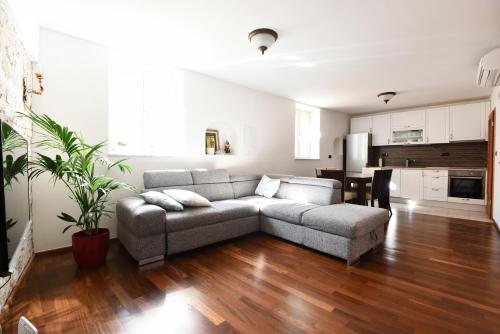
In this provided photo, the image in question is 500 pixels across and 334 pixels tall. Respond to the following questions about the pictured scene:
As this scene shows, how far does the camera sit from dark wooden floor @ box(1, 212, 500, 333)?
1.51 metres

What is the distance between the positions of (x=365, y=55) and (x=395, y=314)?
290 centimetres

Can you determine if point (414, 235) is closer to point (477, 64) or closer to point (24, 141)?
point (477, 64)

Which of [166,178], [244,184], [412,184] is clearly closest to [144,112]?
[166,178]

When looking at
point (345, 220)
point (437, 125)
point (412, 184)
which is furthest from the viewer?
point (412, 184)

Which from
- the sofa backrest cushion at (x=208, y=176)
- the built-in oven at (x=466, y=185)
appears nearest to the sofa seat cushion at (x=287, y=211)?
the sofa backrest cushion at (x=208, y=176)

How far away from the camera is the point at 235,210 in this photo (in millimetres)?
2988

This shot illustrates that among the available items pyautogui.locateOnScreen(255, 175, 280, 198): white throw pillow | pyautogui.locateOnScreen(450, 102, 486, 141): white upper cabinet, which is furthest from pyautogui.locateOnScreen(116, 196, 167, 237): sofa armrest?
pyautogui.locateOnScreen(450, 102, 486, 141): white upper cabinet

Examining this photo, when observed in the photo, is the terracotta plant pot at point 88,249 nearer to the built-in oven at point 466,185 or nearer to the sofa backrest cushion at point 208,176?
the sofa backrest cushion at point 208,176

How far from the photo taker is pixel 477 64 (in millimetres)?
3277

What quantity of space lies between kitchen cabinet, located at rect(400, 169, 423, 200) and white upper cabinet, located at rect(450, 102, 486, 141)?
1052 mm

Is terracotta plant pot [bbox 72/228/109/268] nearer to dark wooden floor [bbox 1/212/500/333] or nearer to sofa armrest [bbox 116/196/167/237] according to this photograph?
dark wooden floor [bbox 1/212/500/333]

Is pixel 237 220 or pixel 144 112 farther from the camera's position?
pixel 144 112

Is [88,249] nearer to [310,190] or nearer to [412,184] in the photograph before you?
[310,190]

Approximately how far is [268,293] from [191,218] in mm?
1131
